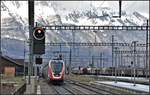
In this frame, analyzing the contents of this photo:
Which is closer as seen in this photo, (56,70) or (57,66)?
(56,70)

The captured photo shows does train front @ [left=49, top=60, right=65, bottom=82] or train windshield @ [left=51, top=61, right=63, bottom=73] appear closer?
train front @ [left=49, top=60, right=65, bottom=82]

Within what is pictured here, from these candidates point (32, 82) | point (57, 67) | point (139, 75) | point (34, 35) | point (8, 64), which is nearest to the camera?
point (34, 35)

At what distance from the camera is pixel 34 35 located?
2672 centimetres

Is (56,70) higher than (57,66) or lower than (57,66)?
lower

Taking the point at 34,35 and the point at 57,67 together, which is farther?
the point at 57,67

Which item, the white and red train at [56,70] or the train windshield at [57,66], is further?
the train windshield at [57,66]

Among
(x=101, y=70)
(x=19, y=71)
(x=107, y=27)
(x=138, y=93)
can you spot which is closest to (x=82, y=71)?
(x=101, y=70)

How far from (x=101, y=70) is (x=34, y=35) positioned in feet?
355

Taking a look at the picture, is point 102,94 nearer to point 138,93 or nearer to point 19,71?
point 138,93

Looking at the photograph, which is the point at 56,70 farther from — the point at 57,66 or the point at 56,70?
the point at 57,66

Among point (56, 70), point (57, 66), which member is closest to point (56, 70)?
point (56, 70)

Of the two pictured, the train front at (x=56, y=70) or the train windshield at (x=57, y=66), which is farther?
the train windshield at (x=57, y=66)

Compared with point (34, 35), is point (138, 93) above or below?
below

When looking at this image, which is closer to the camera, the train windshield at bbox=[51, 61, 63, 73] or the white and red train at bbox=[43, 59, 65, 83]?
the white and red train at bbox=[43, 59, 65, 83]
